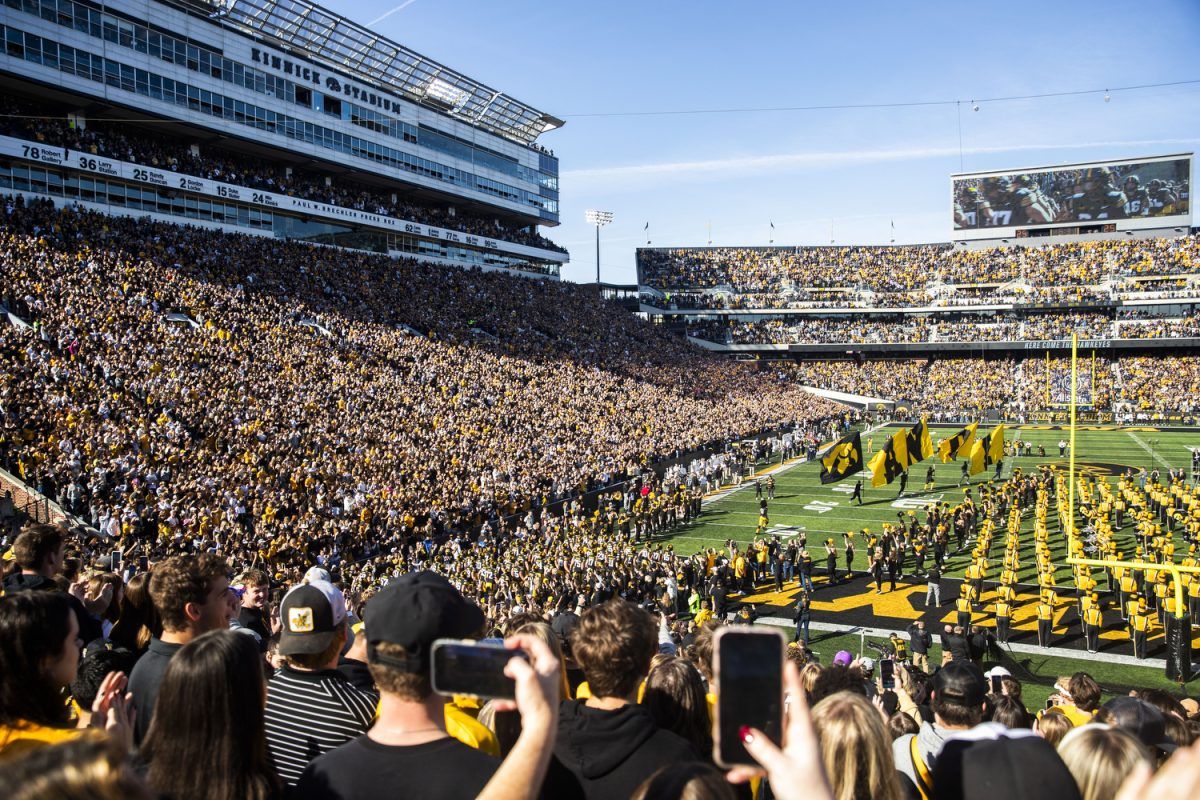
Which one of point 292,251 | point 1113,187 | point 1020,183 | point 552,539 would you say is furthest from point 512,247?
point 1113,187

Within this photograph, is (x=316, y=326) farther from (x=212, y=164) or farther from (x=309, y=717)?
(x=309, y=717)

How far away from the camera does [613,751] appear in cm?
242

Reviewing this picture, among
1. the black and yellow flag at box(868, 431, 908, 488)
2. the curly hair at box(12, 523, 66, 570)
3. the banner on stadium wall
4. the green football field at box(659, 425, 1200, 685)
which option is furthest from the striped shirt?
the banner on stadium wall

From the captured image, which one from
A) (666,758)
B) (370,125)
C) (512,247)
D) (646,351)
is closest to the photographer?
(666,758)

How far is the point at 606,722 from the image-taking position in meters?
2.48

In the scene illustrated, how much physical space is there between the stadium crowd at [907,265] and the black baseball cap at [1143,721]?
66140 millimetres

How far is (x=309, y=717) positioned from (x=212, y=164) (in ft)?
128

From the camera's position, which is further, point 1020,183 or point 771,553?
point 1020,183

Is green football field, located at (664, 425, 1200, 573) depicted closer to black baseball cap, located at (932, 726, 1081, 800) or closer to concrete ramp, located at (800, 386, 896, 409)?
concrete ramp, located at (800, 386, 896, 409)

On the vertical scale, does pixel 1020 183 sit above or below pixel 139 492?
above

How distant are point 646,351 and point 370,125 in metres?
20.6

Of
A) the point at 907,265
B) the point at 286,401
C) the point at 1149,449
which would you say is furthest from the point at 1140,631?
the point at 907,265

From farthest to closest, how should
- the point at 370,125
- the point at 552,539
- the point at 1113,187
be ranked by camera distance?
the point at 1113,187 < the point at 370,125 < the point at 552,539

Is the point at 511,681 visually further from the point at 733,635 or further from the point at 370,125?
the point at 370,125
